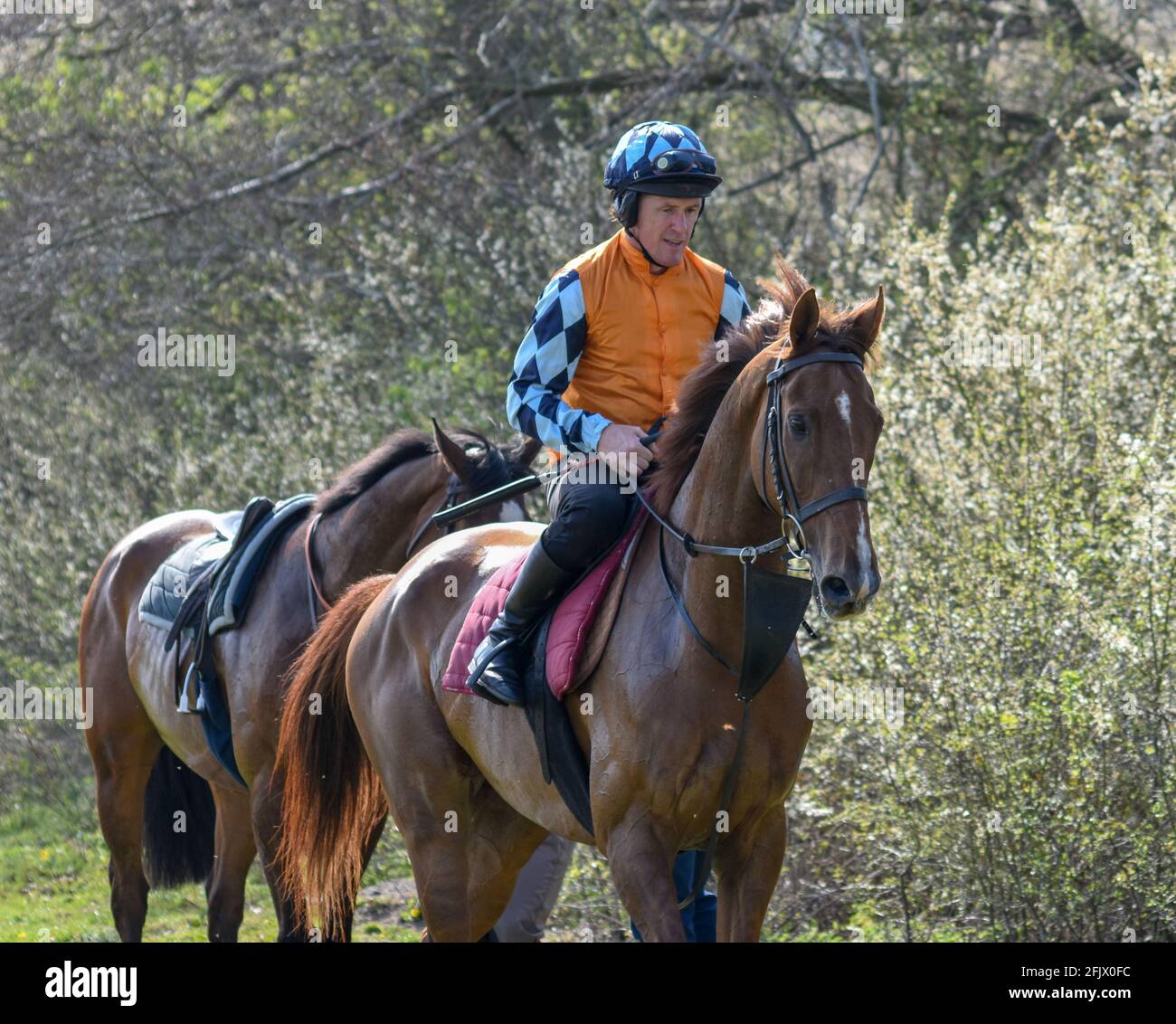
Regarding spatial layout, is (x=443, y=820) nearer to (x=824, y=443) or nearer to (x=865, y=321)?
(x=824, y=443)

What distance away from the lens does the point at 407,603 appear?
17.2ft

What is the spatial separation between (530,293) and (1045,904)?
272 inches

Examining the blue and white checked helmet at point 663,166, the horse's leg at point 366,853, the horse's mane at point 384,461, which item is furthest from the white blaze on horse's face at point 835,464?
the horse's leg at point 366,853

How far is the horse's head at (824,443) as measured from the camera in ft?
11.7

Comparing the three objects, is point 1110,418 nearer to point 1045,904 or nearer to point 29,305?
point 1045,904

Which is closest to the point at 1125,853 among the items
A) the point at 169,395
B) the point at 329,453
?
the point at 329,453

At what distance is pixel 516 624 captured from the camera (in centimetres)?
454

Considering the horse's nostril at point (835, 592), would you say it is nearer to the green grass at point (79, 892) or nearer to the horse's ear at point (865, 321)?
the horse's ear at point (865, 321)

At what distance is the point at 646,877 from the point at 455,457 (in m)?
2.49

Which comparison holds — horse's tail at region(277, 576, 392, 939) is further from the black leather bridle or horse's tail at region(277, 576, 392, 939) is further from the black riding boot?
the black leather bridle

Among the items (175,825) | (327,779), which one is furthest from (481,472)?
(175,825)

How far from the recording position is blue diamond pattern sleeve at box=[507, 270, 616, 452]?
4.56m

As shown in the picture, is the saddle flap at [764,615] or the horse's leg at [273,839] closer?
the saddle flap at [764,615]

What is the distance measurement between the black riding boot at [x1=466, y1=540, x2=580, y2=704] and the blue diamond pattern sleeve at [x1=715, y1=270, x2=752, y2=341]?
0.92 meters
